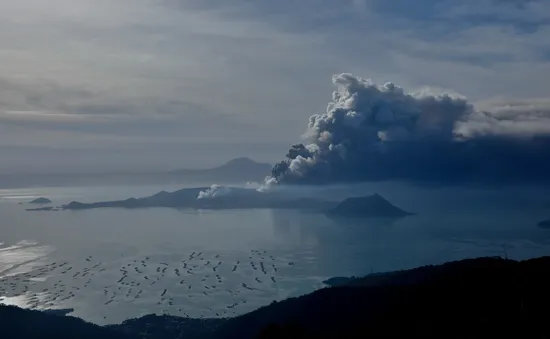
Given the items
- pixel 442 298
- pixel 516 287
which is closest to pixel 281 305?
pixel 442 298

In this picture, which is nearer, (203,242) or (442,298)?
(442,298)

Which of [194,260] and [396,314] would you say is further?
[194,260]

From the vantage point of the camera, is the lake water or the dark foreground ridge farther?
the lake water

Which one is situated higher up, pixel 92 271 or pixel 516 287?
pixel 516 287

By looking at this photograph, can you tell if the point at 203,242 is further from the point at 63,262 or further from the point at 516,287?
the point at 516,287

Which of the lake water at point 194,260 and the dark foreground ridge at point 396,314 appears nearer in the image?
the dark foreground ridge at point 396,314

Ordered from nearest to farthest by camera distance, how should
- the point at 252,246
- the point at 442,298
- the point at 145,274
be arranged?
the point at 442,298 < the point at 145,274 < the point at 252,246

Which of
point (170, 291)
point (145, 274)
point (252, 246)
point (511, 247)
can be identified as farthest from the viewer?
point (252, 246)
